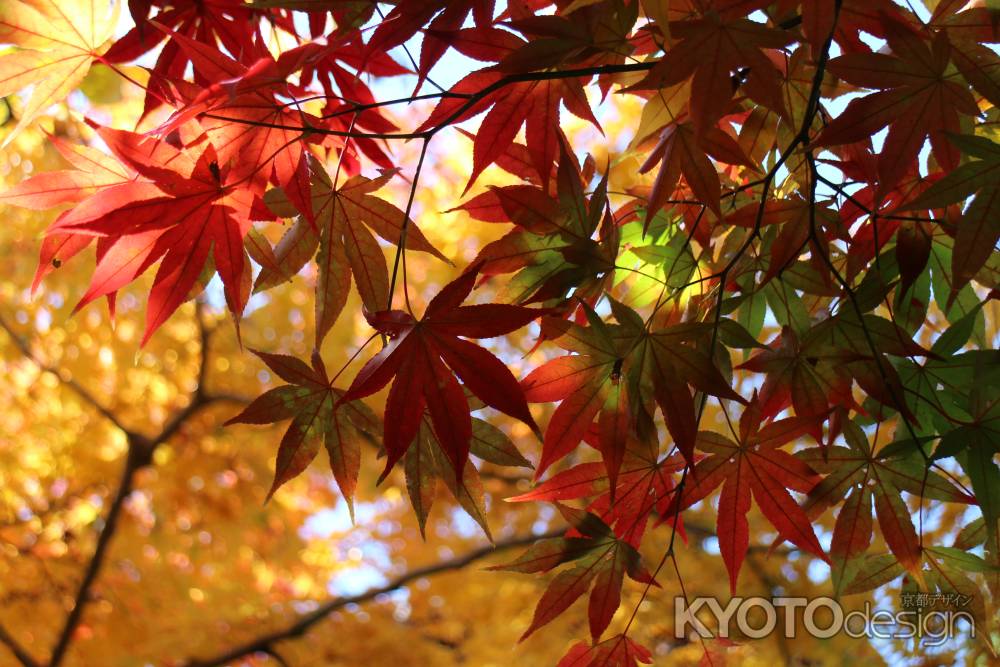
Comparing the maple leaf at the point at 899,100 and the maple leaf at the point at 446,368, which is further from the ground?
the maple leaf at the point at 899,100

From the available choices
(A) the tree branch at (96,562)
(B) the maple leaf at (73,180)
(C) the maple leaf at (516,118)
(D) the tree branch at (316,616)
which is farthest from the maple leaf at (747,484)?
(A) the tree branch at (96,562)

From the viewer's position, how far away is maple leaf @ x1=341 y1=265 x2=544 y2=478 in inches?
20.0

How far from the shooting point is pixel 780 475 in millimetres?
644

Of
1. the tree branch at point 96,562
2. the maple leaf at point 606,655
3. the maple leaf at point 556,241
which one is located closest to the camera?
the maple leaf at point 556,241

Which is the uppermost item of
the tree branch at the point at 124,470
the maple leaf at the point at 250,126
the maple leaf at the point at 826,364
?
the tree branch at the point at 124,470

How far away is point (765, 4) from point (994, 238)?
19cm

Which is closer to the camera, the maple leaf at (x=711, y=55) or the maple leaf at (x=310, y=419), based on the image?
the maple leaf at (x=711, y=55)

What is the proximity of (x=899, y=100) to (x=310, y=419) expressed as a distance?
46 cm

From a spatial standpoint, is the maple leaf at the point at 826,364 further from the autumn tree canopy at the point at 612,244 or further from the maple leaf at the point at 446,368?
the maple leaf at the point at 446,368

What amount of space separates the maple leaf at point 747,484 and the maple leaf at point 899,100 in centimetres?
20

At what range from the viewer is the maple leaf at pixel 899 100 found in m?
0.52

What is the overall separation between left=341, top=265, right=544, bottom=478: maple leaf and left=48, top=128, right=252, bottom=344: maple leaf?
152 millimetres

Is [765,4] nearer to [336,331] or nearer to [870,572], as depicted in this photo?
[870,572]

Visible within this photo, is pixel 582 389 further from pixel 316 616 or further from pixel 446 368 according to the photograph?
pixel 316 616
